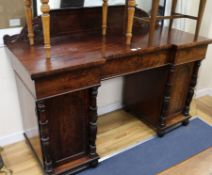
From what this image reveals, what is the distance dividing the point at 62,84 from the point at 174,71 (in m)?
0.95

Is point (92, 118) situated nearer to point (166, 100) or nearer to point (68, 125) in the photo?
point (68, 125)

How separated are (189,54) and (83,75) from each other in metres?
0.92

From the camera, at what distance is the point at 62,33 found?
1752mm

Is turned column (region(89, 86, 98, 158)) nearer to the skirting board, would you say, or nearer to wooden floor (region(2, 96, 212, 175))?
wooden floor (region(2, 96, 212, 175))

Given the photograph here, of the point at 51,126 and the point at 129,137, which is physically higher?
the point at 51,126

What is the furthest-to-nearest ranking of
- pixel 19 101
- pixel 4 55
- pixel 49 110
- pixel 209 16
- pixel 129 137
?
pixel 209 16
pixel 129 137
pixel 19 101
pixel 4 55
pixel 49 110

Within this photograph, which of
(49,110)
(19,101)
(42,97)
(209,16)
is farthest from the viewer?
(209,16)

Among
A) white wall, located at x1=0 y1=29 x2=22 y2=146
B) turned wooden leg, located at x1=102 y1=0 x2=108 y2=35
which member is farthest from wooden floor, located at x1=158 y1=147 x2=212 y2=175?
white wall, located at x1=0 y1=29 x2=22 y2=146

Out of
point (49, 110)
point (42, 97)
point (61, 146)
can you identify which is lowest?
point (61, 146)

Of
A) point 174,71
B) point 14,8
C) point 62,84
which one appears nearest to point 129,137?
point 174,71

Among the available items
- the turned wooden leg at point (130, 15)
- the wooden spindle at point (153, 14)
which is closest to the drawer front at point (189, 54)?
the wooden spindle at point (153, 14)

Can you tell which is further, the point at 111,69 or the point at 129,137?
the point at 129,137

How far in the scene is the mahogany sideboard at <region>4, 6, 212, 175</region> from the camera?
1342 millimetres

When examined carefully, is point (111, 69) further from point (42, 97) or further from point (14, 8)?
point (14, 8)
